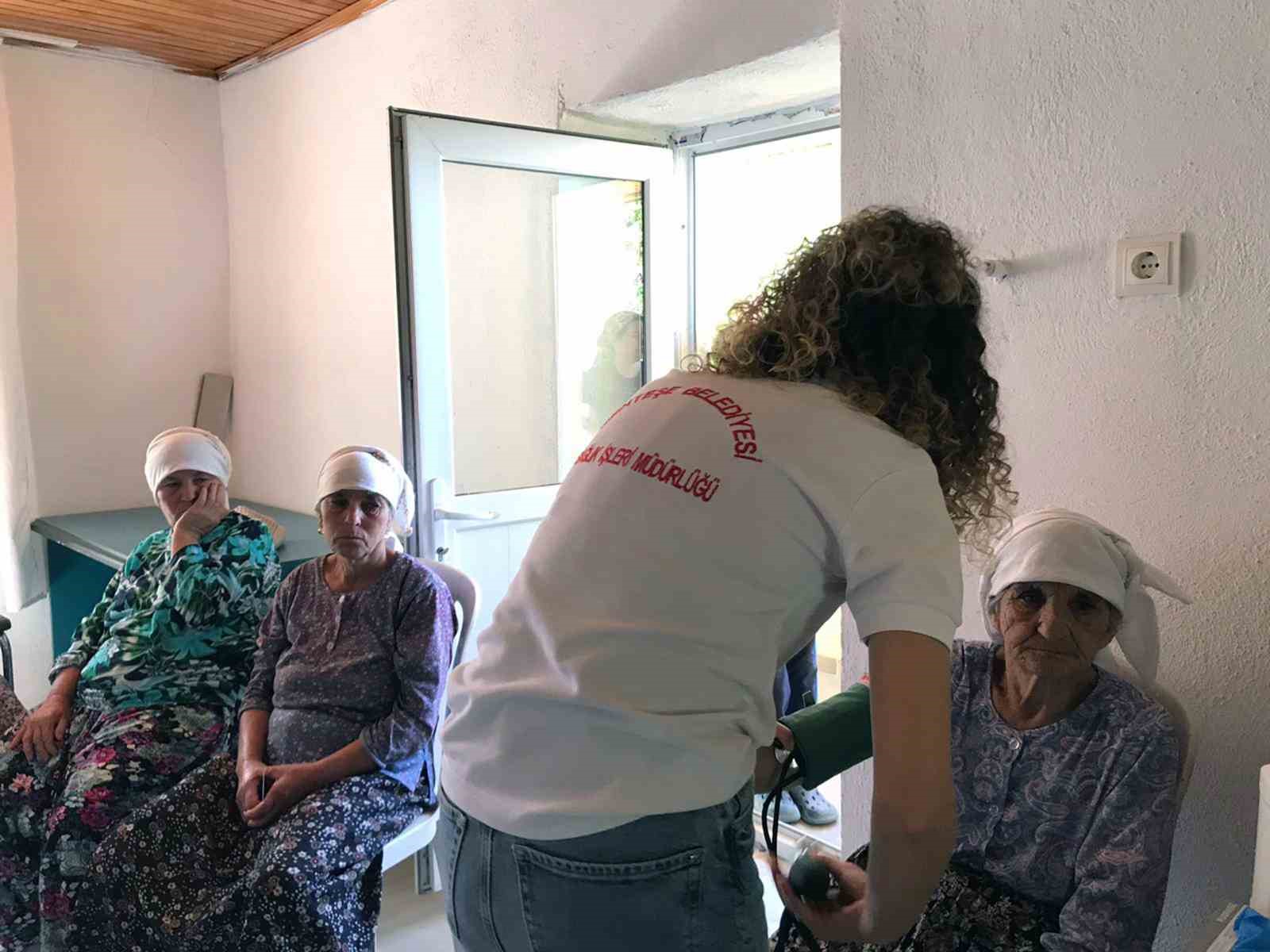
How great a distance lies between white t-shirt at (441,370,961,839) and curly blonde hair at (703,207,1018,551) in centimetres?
5

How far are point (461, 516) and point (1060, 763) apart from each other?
1.51 m

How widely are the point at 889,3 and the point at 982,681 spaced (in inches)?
48.7

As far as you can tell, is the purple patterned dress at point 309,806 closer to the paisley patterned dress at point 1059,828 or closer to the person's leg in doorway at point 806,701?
the paisley patterned dress at point 1059,828

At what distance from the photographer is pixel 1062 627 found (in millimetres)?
1476

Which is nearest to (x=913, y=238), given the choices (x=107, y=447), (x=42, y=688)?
(x=107, y=447)

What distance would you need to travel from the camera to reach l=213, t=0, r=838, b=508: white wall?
245 cm

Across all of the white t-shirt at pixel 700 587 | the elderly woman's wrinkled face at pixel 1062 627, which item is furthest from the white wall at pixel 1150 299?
the white t-shirt at pixel 700 587

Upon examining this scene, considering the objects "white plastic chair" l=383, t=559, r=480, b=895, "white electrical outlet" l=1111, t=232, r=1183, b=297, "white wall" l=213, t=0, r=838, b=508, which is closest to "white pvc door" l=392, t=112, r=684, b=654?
"white wall" l=213, t=0, r=838, b=508

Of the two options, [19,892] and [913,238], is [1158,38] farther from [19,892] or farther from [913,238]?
[19,892]

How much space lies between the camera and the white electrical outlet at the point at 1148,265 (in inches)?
62.0

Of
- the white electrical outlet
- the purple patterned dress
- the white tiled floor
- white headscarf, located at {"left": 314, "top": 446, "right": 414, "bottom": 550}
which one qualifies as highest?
the white electrical outlet

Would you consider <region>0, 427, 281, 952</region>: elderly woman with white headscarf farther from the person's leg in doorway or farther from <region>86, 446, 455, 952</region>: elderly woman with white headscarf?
the person's leg in doorway

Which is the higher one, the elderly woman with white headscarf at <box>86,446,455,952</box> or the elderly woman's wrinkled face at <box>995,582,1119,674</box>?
the elderly woman's wrinkled face at <box>995,582,1119,674</box>

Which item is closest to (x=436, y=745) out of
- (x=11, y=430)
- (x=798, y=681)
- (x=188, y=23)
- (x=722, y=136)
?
(x=798, y=681)
